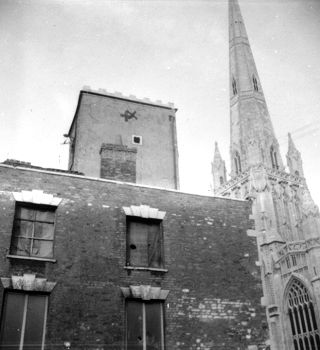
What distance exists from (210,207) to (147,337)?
469 centimetres

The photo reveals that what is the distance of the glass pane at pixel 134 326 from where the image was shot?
40.3ft

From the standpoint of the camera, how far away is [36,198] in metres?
13.1

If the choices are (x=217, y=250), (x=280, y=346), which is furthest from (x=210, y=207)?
(x=280, y=346)

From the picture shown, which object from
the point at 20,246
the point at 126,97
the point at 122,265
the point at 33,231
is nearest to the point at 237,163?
the point at 126,97

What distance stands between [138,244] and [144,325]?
7.66 feet

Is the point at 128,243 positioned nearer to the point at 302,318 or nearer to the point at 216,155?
the point at 302,318

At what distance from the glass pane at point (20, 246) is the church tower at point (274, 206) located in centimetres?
730

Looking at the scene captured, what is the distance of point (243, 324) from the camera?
13.8 meters

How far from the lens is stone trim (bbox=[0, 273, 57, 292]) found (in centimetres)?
1168

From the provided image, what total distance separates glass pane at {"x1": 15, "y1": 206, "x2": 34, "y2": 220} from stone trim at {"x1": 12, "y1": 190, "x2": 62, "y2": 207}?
0.25 m

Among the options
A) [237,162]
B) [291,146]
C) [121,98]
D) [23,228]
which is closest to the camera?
[23,228]

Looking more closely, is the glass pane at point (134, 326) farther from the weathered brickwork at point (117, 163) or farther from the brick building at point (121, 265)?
the weathered brickwork at point (117, 163)

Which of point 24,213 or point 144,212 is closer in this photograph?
point 24,213

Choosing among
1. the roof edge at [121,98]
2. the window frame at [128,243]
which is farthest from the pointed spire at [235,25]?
the window frame at [128,243]
